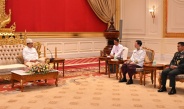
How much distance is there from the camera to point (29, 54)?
7875 mm

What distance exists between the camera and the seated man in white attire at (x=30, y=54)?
776 centimetres

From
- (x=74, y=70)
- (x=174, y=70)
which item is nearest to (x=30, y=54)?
(x=74, y=70)

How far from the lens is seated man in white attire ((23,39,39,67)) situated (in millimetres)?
7760

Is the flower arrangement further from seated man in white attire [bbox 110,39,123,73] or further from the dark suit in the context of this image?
the dark suit

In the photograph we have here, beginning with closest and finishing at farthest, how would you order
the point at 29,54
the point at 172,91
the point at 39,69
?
the point at 172,91
the point at 39,69
the point at 29,54

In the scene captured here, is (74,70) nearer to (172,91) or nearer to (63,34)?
(63,34)

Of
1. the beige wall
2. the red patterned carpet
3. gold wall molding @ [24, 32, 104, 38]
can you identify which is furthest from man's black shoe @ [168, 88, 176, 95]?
gold wall molding @ [24, 32, 104, 38]

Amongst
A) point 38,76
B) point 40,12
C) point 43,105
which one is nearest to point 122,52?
point 38,76

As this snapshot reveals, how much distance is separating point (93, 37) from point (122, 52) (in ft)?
17.1

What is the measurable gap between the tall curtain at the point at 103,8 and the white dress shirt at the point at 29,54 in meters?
5.50

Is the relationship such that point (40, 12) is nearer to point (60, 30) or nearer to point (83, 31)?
point (60, 30)

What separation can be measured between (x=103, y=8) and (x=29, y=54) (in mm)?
6069

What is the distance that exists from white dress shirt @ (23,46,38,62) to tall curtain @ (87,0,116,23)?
5504mm

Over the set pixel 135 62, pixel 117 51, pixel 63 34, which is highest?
pixel 63 34
